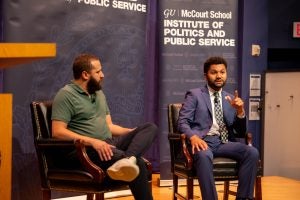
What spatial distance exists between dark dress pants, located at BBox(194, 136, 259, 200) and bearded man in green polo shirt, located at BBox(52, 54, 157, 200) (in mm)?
483

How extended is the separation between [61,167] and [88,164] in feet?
0.97

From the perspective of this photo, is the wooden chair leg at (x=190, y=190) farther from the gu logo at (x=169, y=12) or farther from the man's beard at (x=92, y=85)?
the gu logo at (x=169, y=12)

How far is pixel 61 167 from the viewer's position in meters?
3.59

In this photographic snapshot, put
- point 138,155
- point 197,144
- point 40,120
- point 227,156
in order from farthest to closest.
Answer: point 227,156
point 197,144
point 40,120
point 138,155

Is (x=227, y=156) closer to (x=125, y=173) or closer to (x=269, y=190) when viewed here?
(x=125, y=173)

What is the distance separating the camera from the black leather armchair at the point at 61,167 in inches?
133

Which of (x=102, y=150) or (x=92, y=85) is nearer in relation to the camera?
(x=102, y=150)

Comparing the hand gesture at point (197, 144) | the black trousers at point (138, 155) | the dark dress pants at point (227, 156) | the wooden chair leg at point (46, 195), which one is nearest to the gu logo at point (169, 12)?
the dark dress pants at point (227, 156)

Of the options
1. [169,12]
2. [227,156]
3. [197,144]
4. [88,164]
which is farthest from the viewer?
[169,12]

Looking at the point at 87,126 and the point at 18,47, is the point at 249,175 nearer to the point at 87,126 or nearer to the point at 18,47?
the point at 87,126

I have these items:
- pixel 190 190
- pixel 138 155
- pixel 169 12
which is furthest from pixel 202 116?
pixel 169 12

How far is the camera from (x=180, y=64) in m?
5.89

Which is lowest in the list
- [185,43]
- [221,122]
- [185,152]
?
[185,152]

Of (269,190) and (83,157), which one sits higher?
(83,157)
